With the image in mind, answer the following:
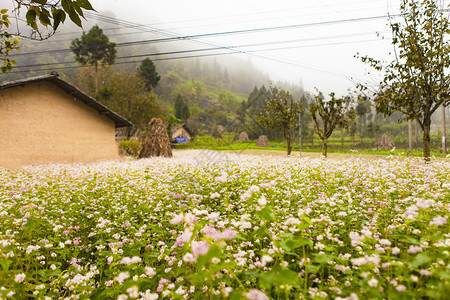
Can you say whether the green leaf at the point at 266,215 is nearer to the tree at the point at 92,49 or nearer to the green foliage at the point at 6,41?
the green foliage at the point at 6,41

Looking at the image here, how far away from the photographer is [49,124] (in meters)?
13.5

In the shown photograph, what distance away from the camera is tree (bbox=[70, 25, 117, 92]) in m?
39.5

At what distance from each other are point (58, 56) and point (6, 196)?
691ft

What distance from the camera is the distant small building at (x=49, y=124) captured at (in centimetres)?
1182

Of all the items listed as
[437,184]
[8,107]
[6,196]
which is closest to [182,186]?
[6,196]

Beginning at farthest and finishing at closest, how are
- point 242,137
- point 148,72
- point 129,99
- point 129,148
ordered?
point 148,72, point 242,137, point 129,99, point 129,148

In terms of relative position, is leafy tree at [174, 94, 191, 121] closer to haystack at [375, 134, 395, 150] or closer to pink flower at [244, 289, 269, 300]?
haystack at [375, 134, 395, 150]

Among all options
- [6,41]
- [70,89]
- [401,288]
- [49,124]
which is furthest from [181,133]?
[401,288]

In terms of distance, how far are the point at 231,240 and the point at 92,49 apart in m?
48.3

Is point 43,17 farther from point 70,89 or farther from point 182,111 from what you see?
point 182,111

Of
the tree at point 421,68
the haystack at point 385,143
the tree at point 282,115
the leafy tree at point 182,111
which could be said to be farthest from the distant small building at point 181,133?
the tree at point 421,68

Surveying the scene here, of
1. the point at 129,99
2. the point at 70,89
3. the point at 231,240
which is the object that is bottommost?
the point at 231,240

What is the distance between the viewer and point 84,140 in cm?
1545

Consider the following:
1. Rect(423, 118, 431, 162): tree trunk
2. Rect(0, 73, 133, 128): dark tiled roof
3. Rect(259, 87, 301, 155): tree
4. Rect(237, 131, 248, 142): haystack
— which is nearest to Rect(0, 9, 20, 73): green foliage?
Rect(0, 73, 133, 128): dark tiled roof
